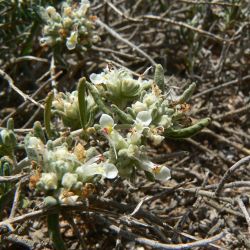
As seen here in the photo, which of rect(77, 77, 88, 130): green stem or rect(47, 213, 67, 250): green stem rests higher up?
rect(77, 77, 88, 130): green stem

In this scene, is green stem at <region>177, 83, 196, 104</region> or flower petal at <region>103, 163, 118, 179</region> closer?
flower petal at <region>103, 163, 118, 179</region>

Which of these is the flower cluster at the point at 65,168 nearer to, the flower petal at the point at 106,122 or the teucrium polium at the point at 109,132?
the teucrium polium at the point at 109,132

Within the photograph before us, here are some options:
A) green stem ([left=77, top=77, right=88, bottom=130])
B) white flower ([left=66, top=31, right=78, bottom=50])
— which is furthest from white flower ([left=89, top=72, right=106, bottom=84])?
white flower ([left=66, top=31, right=78, bottom=50])

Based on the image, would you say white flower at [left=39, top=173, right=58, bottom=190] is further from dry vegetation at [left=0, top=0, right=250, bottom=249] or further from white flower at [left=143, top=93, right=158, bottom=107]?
white flower at [left=143, top=93, right=158, bottom=107]

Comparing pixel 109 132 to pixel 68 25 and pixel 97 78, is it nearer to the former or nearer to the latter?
pixel 97 78

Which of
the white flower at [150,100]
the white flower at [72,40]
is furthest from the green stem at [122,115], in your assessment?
the white flower at [72,40]

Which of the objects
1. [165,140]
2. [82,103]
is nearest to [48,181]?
[82,103]
